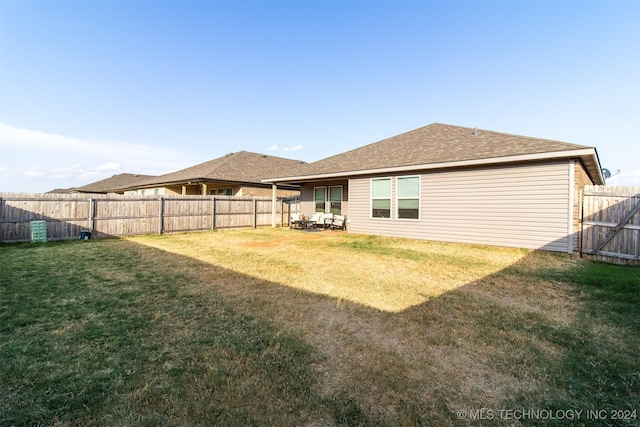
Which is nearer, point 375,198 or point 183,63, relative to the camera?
point 375,198

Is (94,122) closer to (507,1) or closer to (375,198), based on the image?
(375,198)

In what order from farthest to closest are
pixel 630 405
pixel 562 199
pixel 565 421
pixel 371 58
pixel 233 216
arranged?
pixel 233 216 → pixel 371 58 → pixel 562 199 → pixel 630 405 → pixel 565 421

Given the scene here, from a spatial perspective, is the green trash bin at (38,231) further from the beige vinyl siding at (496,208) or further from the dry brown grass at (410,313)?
the beige vinyl siding at (496,208)

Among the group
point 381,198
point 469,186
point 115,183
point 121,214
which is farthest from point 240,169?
point 115,183

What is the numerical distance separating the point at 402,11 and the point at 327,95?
6.79 metres

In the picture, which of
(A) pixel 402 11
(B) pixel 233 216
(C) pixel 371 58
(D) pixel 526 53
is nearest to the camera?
(D) pixel 526 53

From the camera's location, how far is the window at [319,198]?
A: 51.1 ft

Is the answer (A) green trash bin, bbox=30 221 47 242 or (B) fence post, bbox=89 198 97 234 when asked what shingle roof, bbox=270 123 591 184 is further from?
(A) green trash bin, bbox=30 221 47 242

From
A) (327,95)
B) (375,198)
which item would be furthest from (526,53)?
(327,95)

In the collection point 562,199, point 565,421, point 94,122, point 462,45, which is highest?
point 462,45

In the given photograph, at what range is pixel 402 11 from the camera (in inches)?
442

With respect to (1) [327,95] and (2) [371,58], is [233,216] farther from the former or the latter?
(2) [371,58]

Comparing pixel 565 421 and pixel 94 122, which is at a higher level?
pixel 94 122

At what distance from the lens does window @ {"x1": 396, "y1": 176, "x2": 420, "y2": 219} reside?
418 inches
